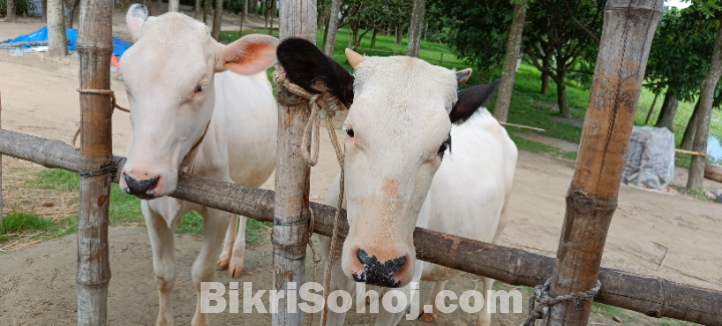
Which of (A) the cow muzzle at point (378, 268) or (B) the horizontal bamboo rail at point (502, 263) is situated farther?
(B) the horizontal bamboo rail at point (502, 263)

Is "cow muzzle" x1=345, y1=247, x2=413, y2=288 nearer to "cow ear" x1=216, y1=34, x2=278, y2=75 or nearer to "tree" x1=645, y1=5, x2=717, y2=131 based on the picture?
"cow ear" x1=216, y1=34, x2=278, y2=75

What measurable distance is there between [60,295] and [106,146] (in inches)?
78.7

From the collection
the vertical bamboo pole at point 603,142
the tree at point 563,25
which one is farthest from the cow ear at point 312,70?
the tree at point 563,25

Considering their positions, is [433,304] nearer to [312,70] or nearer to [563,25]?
[312,70]

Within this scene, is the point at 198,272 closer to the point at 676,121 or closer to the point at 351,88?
the point at 351,88

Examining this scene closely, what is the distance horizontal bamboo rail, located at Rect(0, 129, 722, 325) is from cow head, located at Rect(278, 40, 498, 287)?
0.89ft

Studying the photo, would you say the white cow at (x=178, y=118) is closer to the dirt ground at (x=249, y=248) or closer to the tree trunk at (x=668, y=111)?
the dirt ground at (x=249, y=248)

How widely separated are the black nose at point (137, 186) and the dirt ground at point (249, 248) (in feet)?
6.29

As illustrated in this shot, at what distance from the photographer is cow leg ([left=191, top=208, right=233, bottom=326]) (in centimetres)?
320

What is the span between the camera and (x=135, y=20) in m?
2.99

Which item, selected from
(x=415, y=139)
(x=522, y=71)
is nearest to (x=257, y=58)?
(x=415, y=139)

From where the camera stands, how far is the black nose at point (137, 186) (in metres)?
2.15

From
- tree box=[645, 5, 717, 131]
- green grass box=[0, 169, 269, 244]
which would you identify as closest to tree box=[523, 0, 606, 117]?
tree box=[645, 5, 717, 131]

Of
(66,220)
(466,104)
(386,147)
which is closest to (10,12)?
(66,220)
